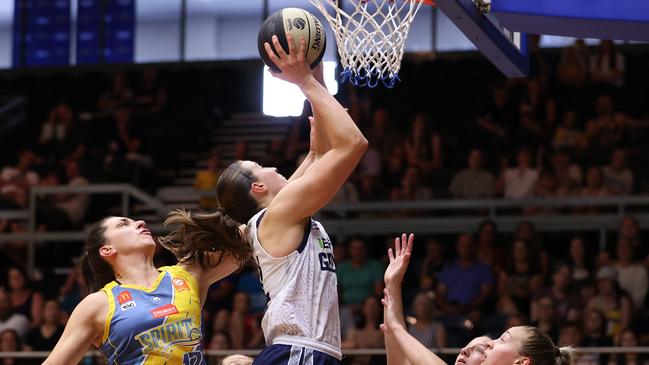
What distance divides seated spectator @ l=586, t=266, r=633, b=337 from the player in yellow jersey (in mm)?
5160

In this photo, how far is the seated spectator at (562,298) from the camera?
9.05 m

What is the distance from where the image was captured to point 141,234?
458 centimetres

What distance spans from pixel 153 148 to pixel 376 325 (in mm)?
5708

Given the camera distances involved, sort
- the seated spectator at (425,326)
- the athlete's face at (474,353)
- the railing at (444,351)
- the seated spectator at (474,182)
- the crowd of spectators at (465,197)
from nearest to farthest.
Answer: the athlete's face at (474,353) → the railing at (444,351) → the seated spectator at (425,326) → the crowd of spectators at (465,197) → the seated spectator at (474,182)

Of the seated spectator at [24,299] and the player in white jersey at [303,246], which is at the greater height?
the player in white jersey at [303,246]

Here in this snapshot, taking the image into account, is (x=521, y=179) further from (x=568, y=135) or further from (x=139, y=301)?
(x=139, y=301)

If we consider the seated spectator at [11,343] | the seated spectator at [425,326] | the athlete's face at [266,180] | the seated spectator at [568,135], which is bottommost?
the seated spectator at [11,343]

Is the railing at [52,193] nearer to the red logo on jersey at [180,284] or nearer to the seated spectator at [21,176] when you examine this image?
the seated spectator at [21,176]

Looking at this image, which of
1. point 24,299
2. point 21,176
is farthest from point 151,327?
point 21,176

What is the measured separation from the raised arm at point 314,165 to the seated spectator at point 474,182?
722 cm

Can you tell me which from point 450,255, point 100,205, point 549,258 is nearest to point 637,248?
point 549,258

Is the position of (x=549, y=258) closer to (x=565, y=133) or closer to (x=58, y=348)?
(x=565, y=133)

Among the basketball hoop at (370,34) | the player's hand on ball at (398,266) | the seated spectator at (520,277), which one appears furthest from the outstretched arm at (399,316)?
the seated spectator at (520,277)

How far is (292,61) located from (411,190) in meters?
7.39
